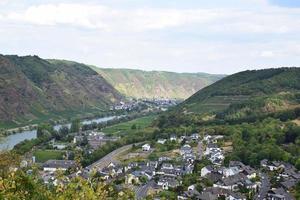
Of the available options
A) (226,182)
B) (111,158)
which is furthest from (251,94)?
(226,182)

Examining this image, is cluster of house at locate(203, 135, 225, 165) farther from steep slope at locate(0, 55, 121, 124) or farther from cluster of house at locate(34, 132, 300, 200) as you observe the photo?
steep slope at locate(0, 55, 121, 124)

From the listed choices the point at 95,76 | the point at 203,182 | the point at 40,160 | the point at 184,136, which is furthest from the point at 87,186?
the point at 95,76

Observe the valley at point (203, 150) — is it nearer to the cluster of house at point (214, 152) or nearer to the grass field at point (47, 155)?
the grass field at point (47, 155)

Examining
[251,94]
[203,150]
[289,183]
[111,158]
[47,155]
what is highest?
[203,150]

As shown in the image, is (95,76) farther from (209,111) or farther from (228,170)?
(228,170)

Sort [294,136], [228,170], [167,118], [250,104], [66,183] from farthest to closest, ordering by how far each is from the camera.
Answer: [167,118] < [250,104] < [294,136] < [228,170] < [66,183]

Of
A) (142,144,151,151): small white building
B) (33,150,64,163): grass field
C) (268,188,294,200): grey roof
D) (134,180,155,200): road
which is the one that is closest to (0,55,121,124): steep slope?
(33,150,64,163): grass field

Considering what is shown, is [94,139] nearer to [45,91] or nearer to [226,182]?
[226,182]
